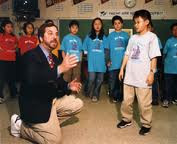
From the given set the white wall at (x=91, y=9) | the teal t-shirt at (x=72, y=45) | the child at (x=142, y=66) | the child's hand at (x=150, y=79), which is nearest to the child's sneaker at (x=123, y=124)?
the child at (x=142, y=66)

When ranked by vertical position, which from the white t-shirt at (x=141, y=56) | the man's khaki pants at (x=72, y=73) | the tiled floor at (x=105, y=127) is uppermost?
the white t-shirt at (x=141, y=56)

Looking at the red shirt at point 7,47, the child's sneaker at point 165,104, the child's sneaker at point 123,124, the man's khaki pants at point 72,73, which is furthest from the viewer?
the man's khaki pants at point 72,73

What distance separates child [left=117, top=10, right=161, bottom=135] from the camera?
297 centimetres

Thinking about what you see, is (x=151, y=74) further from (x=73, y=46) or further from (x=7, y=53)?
(x=7, y=53)

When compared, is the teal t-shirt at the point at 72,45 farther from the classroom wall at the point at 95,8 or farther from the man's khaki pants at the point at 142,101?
the man's khaki pants at the point at 142,101

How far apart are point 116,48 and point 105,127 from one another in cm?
133

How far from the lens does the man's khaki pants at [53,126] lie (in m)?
2.67

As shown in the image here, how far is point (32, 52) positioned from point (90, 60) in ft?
5.74

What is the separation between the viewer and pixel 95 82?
173 inches

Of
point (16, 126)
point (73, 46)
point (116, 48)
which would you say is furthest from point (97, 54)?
point (16, 126)

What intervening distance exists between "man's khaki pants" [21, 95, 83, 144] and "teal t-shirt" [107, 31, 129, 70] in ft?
4.10

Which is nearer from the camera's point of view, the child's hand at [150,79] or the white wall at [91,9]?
the child's hand at [150,79]

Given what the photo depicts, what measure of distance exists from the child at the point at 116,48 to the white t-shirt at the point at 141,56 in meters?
1.00

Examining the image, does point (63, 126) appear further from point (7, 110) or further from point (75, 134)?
point (7, 110)
